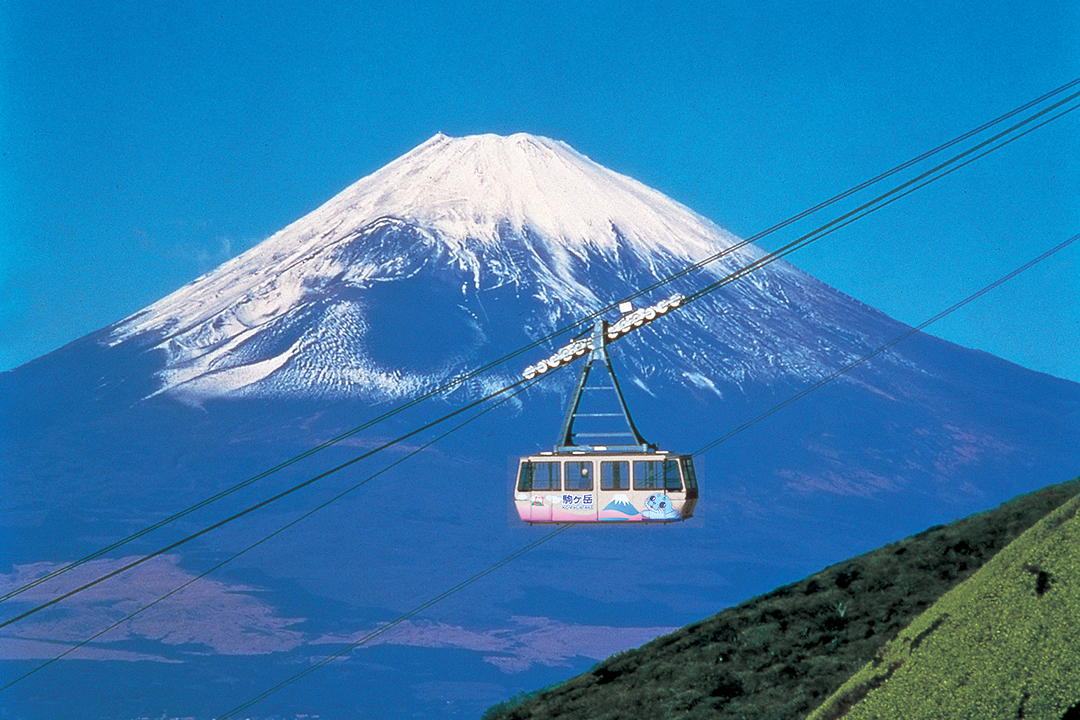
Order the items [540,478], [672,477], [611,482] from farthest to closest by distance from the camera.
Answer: [540,478], [611,482], [672,477]

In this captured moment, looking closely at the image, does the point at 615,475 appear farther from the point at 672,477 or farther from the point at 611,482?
the point at 672,477

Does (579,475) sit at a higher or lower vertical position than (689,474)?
higher

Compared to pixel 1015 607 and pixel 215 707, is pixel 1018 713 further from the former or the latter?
pixel 215 707

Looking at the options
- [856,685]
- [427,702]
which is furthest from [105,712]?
[856,685]

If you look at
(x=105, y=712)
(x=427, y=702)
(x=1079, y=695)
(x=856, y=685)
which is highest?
(x=105, y=712)

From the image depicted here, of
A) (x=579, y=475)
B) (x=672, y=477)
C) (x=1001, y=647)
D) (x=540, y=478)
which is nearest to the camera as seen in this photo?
(x=1001, y=647)

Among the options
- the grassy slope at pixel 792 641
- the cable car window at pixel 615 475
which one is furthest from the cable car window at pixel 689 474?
the grassy slope at pixel 792 641

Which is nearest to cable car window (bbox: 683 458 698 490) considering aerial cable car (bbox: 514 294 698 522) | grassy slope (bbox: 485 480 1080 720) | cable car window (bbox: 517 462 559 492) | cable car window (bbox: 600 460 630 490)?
aerial cable car (bbox: 514 294 698 522)

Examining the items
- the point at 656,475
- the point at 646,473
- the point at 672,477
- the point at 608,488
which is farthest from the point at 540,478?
the point at 672,477
